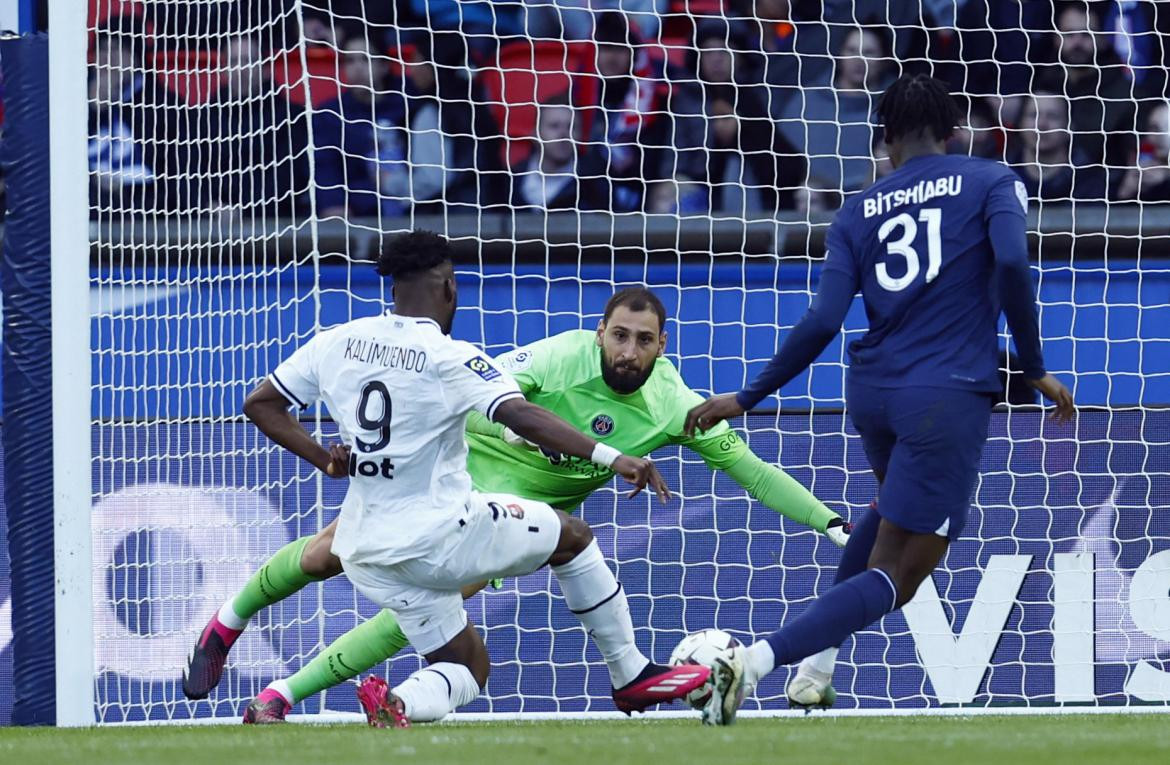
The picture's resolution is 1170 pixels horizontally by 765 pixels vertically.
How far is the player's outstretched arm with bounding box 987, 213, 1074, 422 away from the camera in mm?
4613

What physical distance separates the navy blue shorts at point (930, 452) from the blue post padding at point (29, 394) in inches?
120

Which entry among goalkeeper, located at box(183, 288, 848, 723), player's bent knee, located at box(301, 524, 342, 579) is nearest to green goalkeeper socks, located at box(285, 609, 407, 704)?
goalkeeper, located at box(183, 288, 848, 723)

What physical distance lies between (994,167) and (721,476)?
2799mm

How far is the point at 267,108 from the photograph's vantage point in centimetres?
940

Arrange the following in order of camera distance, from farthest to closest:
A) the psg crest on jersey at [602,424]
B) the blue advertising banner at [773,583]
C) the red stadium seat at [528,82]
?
the red stadium seat at [528,82] < the blue advertising banner at [773,583] < the psg crest on jersey at [602,424]

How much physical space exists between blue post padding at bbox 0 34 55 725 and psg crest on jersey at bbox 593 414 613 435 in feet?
6.12

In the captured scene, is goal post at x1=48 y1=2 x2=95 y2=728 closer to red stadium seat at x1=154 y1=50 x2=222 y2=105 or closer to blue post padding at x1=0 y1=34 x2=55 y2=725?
blue post padding at x1=0 y1=34 x2=55 y2=725

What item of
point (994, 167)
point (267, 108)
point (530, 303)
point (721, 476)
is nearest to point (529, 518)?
point (994, 167)

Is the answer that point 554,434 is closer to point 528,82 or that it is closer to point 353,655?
point 353,655

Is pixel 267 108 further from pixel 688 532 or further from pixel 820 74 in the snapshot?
pixel 688 532

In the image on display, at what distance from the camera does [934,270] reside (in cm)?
477

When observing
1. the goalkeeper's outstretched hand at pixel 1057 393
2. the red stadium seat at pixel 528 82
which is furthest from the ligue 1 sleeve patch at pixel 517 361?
the red stadium seat at pixel 528 82

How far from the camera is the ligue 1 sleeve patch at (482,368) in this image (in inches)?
200

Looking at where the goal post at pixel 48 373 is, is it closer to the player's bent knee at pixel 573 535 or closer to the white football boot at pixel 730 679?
the player's bent knee at pixel 573 535
